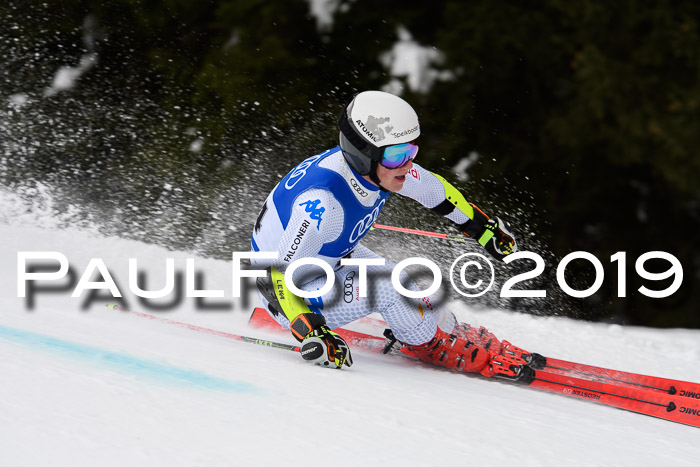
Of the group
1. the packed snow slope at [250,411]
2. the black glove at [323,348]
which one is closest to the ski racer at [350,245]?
the black glove at [323,348]

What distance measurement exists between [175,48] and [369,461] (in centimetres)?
764

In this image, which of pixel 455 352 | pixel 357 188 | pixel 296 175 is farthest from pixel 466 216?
pixel 296 175

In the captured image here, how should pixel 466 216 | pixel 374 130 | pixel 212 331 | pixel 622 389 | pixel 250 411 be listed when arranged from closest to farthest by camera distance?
pixel 250 411 < pixel 374 130 < pixel 622 389 < pixel 212 331 < pixel 466 216

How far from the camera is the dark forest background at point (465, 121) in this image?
7.16 meters

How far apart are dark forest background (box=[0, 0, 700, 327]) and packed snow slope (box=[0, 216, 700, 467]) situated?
168 inches

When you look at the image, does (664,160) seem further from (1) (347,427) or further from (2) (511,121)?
(1) (347,427)

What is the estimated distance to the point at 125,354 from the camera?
7.03 ft

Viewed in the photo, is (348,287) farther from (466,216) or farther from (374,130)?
(466,216)

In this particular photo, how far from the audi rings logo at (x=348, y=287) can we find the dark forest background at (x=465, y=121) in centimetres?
390

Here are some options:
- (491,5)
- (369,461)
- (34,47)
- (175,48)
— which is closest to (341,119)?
(369,461)

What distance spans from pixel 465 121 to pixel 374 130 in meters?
5.38

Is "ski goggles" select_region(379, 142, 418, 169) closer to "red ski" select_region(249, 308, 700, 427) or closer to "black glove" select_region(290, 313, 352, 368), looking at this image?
"black glove" select_region(290, 313, 352, 368)

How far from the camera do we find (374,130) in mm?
2645

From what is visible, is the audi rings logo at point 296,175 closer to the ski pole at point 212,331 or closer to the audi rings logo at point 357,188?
the audi rings logo at point 357,188
